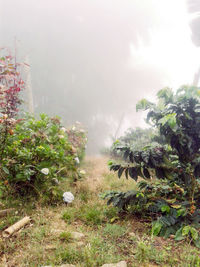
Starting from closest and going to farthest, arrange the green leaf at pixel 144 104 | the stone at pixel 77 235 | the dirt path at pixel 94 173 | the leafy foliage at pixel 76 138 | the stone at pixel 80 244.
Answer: the stone at pixel 80 244 → the stone at pixel 77 235 → the green leaf at pixel 144 104 → the dirt path at pixel 94 173 → the leafy foliage at pixel 76 138

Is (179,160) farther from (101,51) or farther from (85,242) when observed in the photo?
(101,51)

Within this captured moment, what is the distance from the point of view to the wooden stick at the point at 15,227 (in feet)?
4.58

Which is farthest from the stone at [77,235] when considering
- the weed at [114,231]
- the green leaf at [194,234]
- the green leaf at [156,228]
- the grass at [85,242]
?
the green leaf at [194,234]

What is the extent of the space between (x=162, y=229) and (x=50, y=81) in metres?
8.11

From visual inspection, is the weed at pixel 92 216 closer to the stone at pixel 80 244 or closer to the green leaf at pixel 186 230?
the stone at pixel 80 244

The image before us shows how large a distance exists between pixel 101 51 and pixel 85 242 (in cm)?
785

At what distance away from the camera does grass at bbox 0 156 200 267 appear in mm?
1138

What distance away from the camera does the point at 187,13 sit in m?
4.71

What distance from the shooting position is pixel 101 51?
25.2ft

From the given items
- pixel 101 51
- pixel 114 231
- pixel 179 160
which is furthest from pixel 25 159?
pixel 101 51

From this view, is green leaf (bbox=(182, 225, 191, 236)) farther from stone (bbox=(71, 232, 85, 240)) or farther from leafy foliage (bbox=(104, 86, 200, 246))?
stone (bbox=(71, 232, 85, 240))

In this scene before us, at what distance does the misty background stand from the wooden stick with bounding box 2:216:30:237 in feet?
15.4

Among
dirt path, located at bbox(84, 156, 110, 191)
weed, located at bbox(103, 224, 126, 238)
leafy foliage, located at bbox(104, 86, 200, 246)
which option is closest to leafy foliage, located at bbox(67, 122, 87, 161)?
dirt path, located at bbox(84, 156, 110, 191)

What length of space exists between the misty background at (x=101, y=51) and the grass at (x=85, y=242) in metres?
4.48
